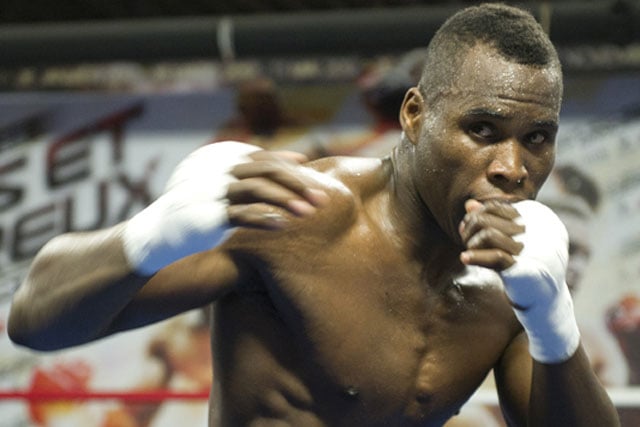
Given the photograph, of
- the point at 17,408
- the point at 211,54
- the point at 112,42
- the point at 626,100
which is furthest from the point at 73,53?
the point at 626,100

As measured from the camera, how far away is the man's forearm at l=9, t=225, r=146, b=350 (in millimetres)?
1143

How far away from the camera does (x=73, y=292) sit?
1.15 metres

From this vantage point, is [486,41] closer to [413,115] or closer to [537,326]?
[413,115]

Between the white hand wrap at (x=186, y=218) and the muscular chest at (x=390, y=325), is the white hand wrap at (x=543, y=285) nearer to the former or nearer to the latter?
the muscular chest at (x=390, y=325)

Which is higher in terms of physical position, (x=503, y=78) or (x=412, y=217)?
(x=503, y=78)

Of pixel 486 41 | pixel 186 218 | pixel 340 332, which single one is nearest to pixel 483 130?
pixel 486 41

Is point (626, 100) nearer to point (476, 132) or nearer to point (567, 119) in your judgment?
point (567, 119)

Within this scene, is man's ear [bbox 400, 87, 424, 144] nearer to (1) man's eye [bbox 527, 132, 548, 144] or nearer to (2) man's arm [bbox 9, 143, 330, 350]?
(1) man's eye [bbox 527, 132, 548, 144]

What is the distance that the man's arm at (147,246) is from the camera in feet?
3.48

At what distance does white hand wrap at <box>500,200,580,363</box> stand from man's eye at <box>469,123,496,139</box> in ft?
0.36

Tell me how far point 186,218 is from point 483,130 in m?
0.44

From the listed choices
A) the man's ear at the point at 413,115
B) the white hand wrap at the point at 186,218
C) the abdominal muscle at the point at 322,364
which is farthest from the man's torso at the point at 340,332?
the white hand wrap at the point at 186,218

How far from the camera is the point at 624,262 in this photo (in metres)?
2.83

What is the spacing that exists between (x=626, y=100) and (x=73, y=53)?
1550mm
